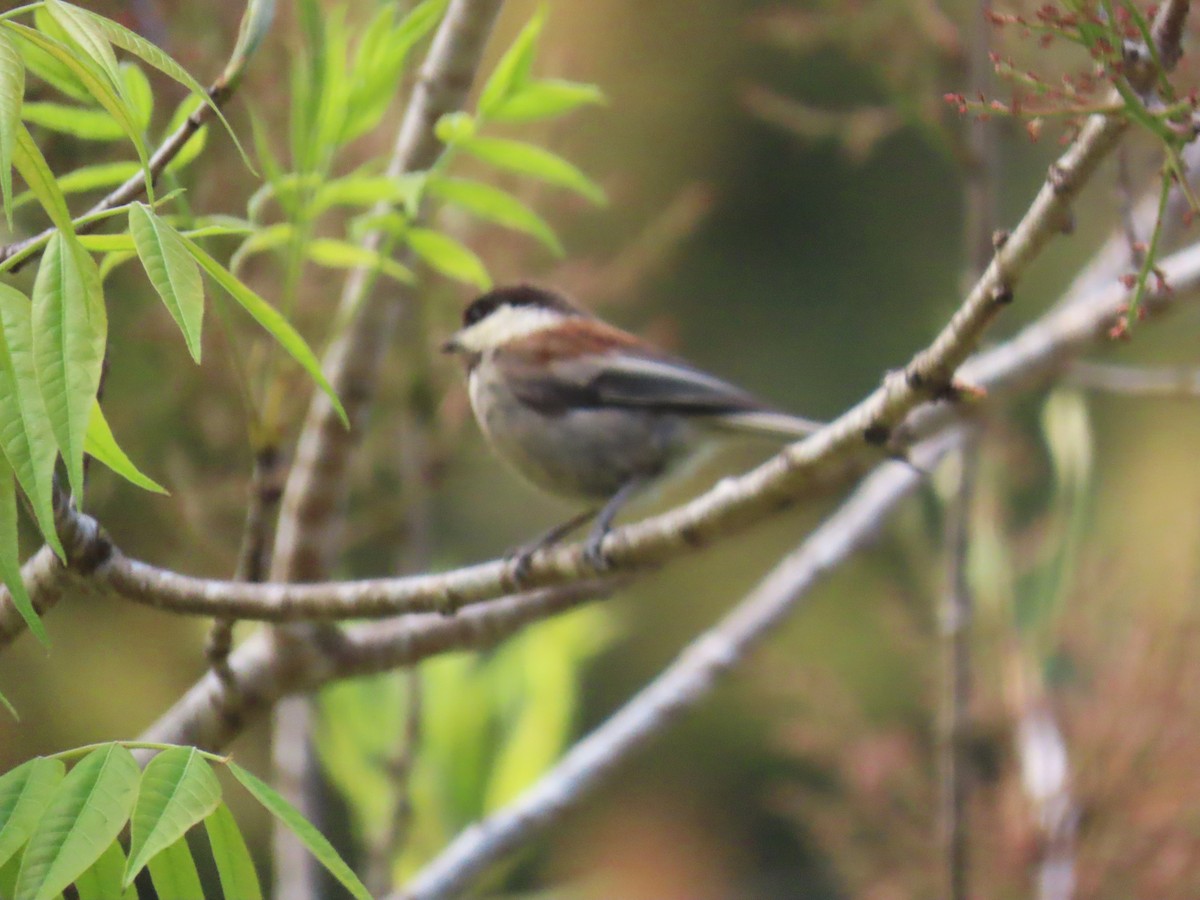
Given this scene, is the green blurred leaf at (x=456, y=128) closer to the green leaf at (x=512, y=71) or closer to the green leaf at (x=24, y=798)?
the green leaf at (x=512, y=71)

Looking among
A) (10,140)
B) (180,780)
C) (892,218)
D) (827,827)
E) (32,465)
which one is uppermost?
(10,140)

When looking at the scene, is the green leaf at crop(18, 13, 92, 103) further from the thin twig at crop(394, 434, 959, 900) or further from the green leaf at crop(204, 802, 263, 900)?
the thin twig at crop(394, 434, 959, 900)

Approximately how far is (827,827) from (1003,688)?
579 millimetres

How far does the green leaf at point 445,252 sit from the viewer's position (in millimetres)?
1567

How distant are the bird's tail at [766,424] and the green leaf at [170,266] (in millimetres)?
1299

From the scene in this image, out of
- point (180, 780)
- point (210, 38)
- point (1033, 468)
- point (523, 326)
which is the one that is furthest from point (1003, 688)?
point (180, 780)

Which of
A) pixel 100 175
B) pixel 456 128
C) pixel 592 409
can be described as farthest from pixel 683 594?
pixel 100 175

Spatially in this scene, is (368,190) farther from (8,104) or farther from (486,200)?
(8,104)

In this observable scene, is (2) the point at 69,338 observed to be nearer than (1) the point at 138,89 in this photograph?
Yes

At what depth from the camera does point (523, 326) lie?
2.62 metres

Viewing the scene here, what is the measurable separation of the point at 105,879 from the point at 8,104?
0.53 meters

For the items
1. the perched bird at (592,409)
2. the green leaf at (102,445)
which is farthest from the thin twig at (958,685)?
the green leaf at (102,445)

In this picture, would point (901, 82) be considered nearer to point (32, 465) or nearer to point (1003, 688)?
point (1003, 688)

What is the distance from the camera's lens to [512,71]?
159 centimetres
